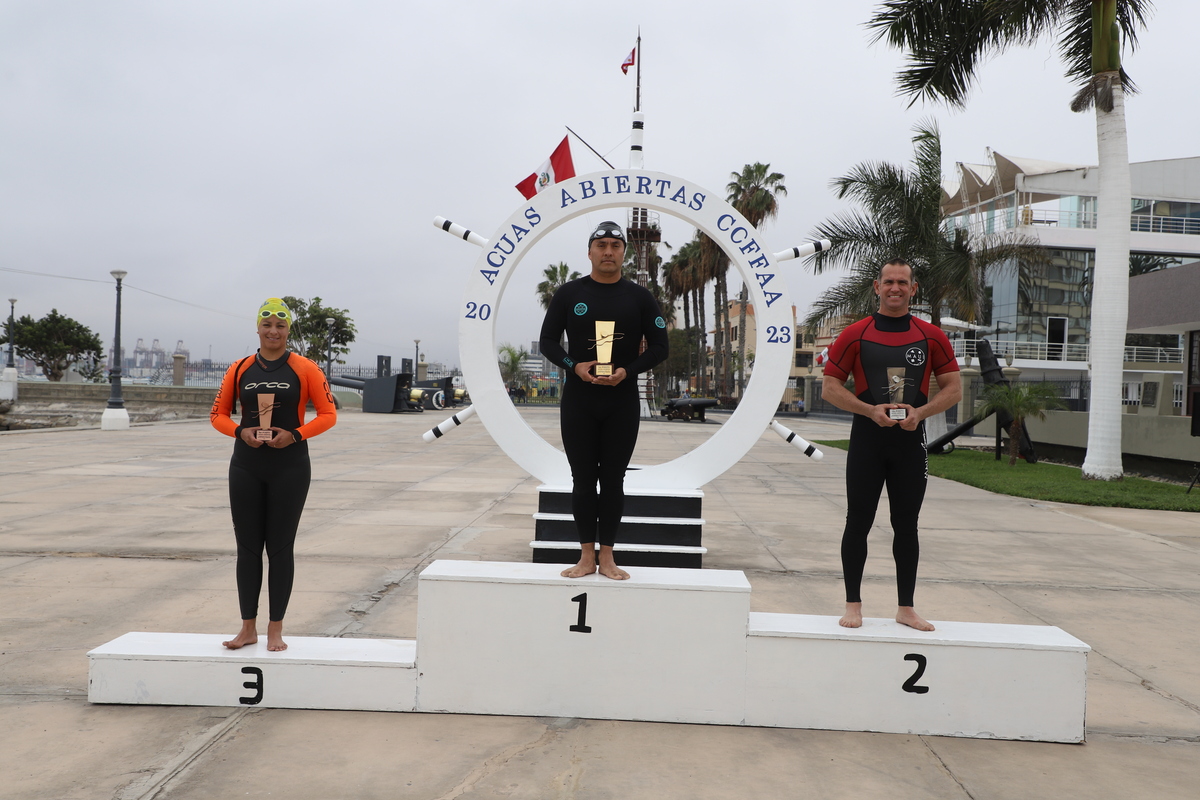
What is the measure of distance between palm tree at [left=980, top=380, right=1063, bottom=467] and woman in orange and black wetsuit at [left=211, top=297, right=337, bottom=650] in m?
14.3

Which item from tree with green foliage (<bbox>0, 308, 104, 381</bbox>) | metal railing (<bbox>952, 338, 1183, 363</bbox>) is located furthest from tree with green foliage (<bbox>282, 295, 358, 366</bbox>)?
metal railing (<bbox>952, 338, 1183, 363</bbox>)

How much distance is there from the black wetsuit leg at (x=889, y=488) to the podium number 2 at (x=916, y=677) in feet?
0.81

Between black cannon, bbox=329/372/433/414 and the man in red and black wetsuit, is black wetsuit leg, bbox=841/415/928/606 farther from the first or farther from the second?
black cannon, bbox=329/372/433/414

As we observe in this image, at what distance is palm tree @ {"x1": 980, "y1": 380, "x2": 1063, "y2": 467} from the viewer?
1479 cm

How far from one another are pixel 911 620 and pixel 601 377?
1.64 metres

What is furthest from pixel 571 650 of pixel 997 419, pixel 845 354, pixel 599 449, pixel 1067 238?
pixel 1067 238

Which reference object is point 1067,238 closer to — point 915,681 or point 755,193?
point 755,193

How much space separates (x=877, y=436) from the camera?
344cm

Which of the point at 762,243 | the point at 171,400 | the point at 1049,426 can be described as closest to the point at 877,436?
the point at 762,243

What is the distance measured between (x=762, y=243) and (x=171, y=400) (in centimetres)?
3294

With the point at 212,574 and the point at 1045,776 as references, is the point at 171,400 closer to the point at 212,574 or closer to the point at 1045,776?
the point at 212,574

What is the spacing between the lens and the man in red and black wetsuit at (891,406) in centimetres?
342

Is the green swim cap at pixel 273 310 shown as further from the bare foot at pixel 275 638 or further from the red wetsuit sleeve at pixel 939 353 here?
the red wetsuit sleeve at pixel 939 353

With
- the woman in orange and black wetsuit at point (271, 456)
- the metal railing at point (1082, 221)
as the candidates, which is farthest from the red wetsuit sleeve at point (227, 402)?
the metal railing at point (1082, 221)
